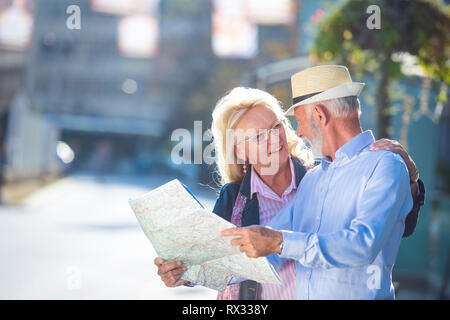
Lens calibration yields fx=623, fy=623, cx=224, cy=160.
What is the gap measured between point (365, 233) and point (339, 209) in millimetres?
223

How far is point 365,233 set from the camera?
1736mm

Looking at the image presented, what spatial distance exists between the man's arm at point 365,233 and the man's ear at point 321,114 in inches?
11.0

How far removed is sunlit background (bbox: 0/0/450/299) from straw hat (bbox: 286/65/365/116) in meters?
1.11

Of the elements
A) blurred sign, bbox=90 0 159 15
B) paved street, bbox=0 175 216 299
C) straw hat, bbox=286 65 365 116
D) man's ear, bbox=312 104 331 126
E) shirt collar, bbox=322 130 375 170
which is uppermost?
blurred sign, bbox=90 0 159 15

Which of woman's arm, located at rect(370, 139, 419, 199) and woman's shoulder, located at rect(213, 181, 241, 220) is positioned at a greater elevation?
woman's arm, located at rect(370, 139, 419, 199)

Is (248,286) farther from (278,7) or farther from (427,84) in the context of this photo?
(278,7)

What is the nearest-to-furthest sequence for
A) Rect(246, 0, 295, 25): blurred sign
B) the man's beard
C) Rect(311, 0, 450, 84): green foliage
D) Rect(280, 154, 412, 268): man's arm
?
1. Rect(280, 154, 412, 268): man's arm
2. the man's beard
3. Rect(311, 0, 450, 84): green foliage
4. Rect(246, 0, 295, 25): blurred sign

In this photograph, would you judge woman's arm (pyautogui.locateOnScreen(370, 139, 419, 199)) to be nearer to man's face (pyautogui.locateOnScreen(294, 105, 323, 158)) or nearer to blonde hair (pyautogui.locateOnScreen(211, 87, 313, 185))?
man's face (pyautogui.locateOnScreen(294, 105, 323, 158))

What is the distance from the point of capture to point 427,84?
6133 mm

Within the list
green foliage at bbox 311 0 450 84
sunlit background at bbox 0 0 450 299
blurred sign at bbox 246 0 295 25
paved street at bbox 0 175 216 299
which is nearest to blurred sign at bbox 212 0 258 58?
sunlit background at bbox 0 0 450 299

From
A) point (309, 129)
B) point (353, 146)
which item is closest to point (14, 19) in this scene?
point (309, 129)

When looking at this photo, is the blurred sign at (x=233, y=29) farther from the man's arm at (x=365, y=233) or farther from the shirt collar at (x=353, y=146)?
the man's arm at (x=365, y=233)

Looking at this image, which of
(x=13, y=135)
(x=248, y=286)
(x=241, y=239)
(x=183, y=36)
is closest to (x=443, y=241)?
(x=248, y=286)

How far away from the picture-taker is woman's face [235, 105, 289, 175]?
242 centimetres
